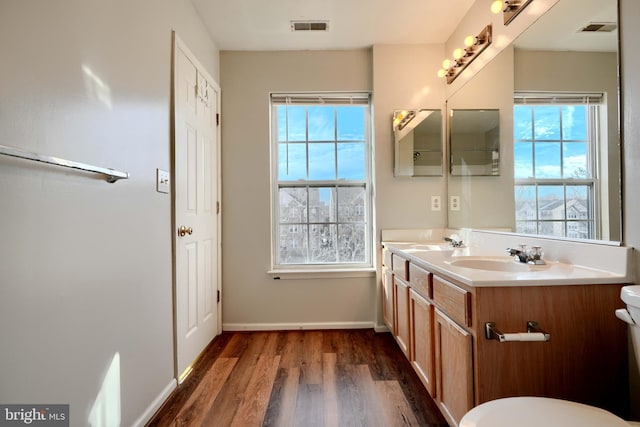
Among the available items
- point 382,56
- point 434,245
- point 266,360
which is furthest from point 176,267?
point 382,56

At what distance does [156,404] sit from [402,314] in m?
1.48

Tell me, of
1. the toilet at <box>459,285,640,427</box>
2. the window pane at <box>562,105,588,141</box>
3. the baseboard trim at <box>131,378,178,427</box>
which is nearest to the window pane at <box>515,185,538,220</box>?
the window pane at <box>562,105,588,141</box>

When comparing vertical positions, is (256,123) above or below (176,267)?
above

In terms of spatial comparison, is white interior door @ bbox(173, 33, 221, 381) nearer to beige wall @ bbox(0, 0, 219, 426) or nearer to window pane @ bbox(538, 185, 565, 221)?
beige wall @ bbox(0, 0, 219, 426)

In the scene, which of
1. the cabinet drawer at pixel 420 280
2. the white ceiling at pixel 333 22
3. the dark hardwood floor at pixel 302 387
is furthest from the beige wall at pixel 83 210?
the cabinet drawer at pixel 420 280

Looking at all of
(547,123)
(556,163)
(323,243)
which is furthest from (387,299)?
(547,123)

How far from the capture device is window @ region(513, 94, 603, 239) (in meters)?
1.23

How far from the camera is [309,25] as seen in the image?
7.45 ft

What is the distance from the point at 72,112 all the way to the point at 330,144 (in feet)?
6.31

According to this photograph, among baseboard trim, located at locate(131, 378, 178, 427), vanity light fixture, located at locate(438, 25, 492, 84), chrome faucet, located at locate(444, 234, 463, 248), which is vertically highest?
vanity light fixture, located at locate(438, 25, 492, 84)

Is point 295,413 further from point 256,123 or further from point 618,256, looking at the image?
point 256,123

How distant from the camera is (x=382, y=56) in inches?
99.6

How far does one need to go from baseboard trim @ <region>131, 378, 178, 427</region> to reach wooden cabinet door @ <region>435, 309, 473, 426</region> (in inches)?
55.2

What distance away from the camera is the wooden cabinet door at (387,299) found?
220 cm
